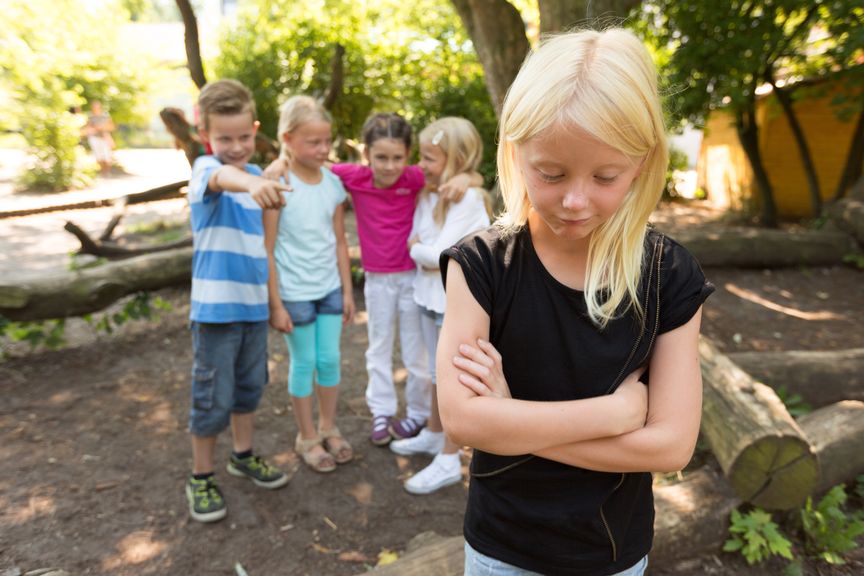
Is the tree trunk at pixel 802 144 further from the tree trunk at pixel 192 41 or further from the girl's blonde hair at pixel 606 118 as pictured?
the girl's blonde hair at pixel 606 118

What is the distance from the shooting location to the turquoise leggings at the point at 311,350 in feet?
10.5

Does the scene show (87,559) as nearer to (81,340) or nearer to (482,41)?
(81,340)

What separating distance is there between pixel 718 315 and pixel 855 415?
3148mm

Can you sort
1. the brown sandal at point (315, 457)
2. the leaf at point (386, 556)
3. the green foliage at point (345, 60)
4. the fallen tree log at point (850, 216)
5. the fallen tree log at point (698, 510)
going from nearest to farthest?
the fallen tree log at point (698, 510)
the leaf at point (386, 556)
the brown sandal at point (315, 457)
the fallen tree log at point (850, 216)
the green foliage at point (345, 60)

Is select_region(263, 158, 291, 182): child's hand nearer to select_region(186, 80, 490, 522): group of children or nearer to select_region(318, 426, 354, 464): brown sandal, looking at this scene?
select_region(186, 80, 490, 522): group of children

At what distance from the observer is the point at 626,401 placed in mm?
1273

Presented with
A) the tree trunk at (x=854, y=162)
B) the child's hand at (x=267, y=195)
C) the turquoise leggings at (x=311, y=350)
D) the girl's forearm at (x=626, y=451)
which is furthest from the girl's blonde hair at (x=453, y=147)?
the tree trunk at (x=854, y=162)

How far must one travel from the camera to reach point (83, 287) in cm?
448

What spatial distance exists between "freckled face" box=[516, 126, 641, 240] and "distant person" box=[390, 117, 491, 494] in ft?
5.81

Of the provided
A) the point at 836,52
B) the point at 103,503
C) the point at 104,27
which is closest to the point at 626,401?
the point at 103,503

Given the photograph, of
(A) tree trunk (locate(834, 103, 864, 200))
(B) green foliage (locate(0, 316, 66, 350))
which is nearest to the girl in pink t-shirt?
(B) green foliage (locate(0, 316, 66, 350))

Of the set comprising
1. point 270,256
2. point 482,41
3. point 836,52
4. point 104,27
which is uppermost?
point 104,27

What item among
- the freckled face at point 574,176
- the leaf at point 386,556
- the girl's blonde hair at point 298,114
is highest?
the girl's blonde hair at point 298,114

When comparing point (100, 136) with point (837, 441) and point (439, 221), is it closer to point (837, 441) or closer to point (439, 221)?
point (439, 221)
